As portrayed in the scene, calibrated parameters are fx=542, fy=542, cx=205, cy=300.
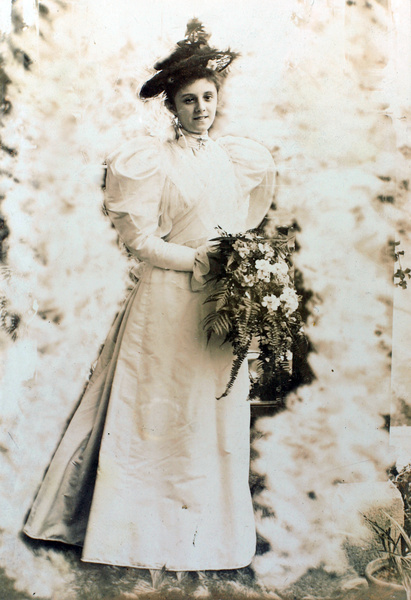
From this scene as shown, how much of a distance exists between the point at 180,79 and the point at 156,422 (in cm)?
174

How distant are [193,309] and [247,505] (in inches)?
40.9

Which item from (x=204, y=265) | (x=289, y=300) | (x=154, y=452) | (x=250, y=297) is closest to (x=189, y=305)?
(x=204, y=265)

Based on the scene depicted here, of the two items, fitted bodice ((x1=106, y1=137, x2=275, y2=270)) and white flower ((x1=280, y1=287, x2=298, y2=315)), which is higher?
fitted bodice ((x1=106, y1=137, x2=275, y2=270))

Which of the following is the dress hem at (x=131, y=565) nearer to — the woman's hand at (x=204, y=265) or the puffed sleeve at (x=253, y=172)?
the woman's hand at (x=204, y=265)

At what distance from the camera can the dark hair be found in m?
2.76

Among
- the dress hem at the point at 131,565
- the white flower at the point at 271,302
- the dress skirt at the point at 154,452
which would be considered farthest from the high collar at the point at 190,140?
the dress hem at the point at 131,565

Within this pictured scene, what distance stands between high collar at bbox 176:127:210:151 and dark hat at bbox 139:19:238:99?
0.78ft

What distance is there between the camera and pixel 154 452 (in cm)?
269

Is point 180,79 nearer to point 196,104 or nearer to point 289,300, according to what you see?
point 196,104

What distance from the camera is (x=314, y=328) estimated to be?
285cm

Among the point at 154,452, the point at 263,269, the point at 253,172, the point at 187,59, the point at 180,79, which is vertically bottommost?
the point at 154,452

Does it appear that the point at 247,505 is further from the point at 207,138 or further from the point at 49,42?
the point at 49,42

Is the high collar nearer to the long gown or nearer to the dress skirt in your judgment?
Answer: the long gown

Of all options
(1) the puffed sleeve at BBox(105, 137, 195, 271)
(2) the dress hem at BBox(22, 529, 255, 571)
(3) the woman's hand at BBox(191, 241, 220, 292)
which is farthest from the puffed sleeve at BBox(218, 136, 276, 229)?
(2) the dress hem at BBox(22, 529, 255, 571)
